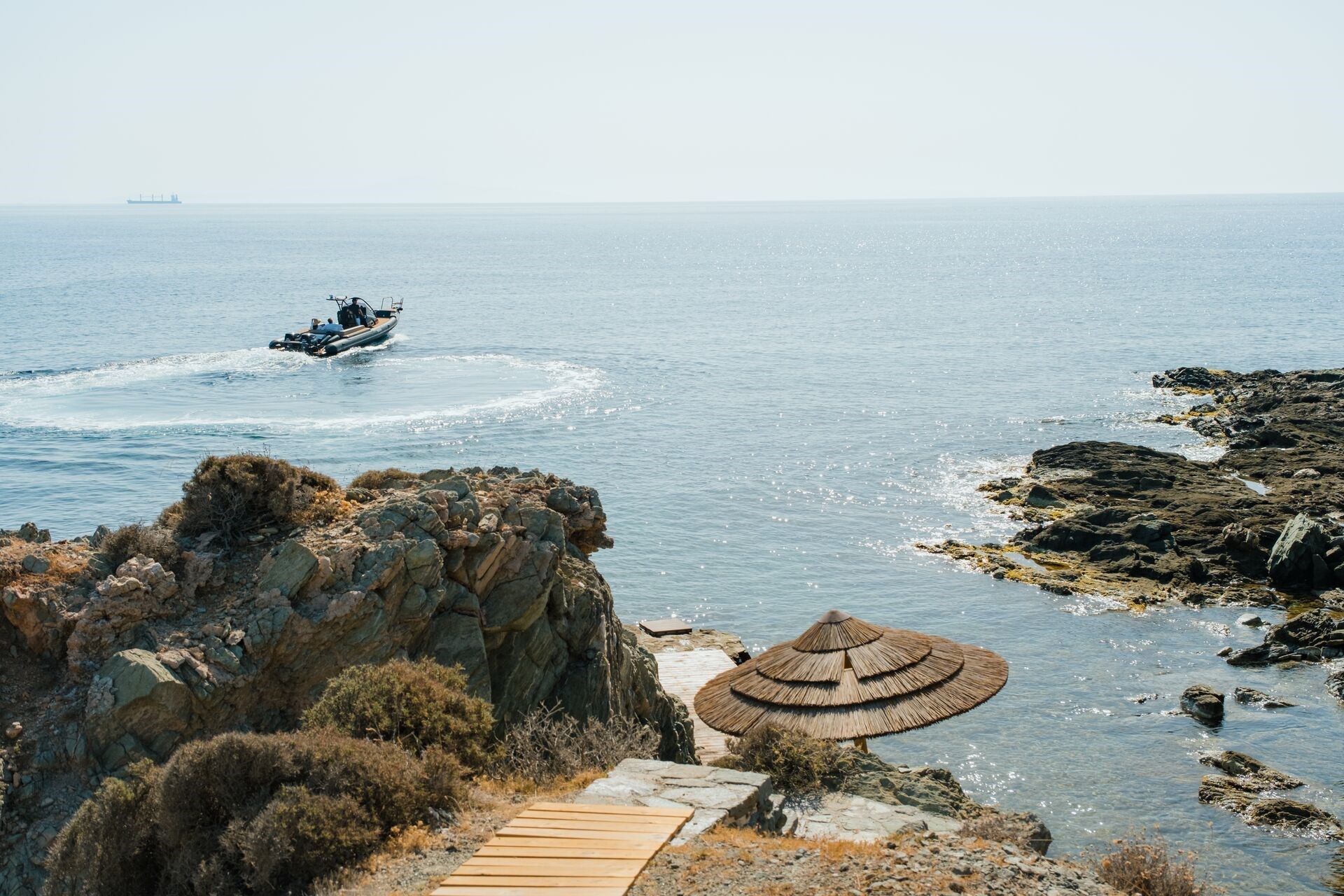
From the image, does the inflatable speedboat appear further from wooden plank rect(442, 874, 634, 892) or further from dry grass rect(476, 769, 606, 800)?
wooden plank rect(442, 874, 634, 892)

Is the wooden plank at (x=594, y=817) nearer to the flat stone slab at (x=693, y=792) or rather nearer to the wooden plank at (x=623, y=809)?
the wooden plank at (x=623, y=809)

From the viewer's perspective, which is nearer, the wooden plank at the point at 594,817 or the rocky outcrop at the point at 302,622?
the wooden plank at the point at 594,817

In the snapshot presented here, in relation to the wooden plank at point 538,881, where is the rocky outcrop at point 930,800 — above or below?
below

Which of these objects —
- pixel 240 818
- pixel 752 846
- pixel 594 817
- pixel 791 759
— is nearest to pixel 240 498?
pixel 240 818

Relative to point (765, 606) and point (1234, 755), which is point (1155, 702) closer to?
point (1234, 755)

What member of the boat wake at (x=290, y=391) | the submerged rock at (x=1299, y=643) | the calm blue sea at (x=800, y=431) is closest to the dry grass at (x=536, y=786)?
the calm blue sea at (x=800, y=431)

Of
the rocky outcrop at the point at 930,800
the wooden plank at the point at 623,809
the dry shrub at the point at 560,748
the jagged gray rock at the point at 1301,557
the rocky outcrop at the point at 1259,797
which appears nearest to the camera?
the wooden plank at the point at 623,809

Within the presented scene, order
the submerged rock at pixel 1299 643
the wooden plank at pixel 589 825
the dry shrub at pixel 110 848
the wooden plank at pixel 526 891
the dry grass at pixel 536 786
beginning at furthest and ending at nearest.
Result: the submerged rock at pixel 1299 643 → the dry grass at pixel 536 786 → the wooden plank at pixel 589 825 → the dry shrub at pixel 110 848 → the wooden plank at pixel 526 891
